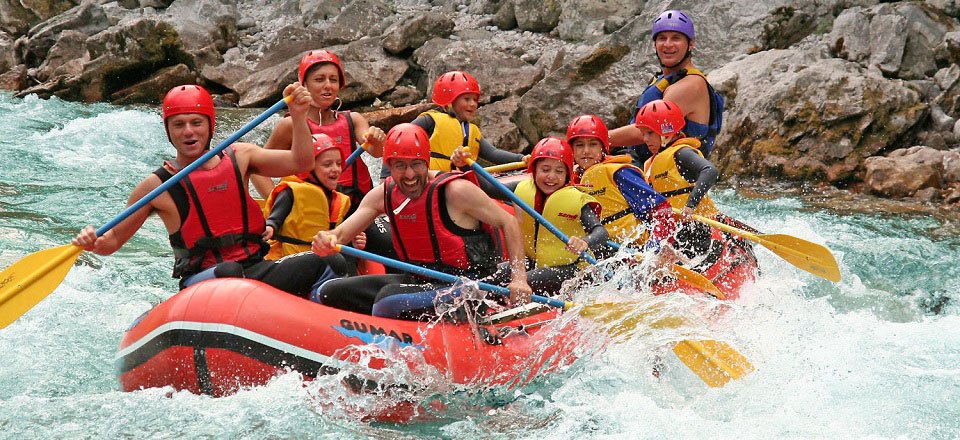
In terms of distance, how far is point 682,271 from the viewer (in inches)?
232

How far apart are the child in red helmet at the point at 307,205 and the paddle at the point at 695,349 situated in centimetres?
61

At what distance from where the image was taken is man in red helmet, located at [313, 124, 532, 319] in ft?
17.5

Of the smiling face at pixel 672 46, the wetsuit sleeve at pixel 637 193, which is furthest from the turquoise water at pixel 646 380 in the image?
the smiling face at pixel 672 46

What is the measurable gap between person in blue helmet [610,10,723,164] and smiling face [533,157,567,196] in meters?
0.86

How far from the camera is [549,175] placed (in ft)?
20.3

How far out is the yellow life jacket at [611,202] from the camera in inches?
245

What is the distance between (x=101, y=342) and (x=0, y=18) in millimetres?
17522

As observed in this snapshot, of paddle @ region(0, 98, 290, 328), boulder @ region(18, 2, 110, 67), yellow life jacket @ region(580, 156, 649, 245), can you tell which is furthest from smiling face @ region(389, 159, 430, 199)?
boulder @ region(18, 2, 110, 67)

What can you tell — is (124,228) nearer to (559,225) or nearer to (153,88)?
(559,225)

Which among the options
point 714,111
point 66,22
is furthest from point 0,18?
point 714,111

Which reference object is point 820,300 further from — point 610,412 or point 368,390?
point 368,390

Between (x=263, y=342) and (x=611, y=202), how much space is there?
2.39 metres

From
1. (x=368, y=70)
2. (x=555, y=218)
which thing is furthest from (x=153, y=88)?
(x=555, y=218)

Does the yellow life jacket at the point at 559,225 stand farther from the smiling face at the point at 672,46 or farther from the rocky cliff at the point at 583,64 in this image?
the rocky cliff at the point at 583,64
